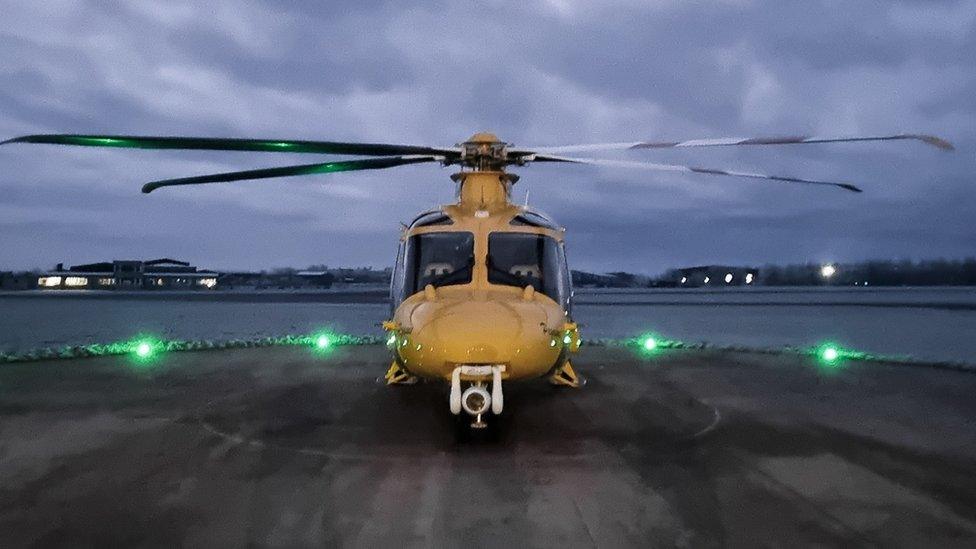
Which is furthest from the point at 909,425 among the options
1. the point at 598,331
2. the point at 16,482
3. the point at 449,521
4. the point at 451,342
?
the point at 598,331

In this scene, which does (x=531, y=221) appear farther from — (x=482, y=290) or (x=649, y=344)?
(x=649, y=344)

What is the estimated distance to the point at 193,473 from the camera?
6676 millimetres

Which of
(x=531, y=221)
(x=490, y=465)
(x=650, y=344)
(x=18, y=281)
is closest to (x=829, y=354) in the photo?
(x=650, y=344)

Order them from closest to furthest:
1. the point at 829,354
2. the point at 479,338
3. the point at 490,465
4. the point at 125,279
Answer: the point at 490,465, the point at 479,338, the point at 829,354, the point at 125,279

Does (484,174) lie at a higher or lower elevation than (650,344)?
higher

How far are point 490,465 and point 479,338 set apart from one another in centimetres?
148

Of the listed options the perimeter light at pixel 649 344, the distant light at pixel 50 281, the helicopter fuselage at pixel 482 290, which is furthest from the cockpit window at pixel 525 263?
the distant light at pixel 50 281

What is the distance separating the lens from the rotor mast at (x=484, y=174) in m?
10.1

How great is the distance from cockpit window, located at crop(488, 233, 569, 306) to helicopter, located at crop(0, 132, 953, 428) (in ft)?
0.06

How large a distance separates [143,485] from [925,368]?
1584 cm

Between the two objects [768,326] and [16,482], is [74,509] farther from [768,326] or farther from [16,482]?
[768,326]

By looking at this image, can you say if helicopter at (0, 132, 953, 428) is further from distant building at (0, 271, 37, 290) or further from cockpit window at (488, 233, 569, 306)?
distant building at (0, 271, 37, 290)

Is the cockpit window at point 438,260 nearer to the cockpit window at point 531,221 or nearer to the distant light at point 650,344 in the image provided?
the cockpit window at point 531,221

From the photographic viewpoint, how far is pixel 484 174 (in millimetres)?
10445
